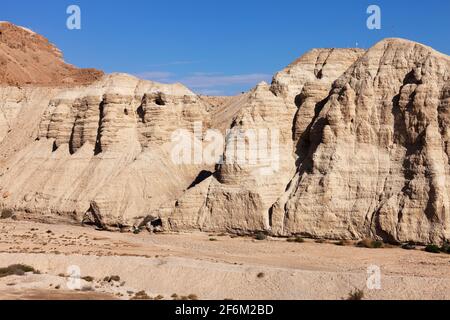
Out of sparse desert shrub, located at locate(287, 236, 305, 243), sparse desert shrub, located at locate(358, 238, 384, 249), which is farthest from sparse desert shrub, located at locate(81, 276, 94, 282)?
sparse desert shrub, located at locate(358, 238, 384, 249)

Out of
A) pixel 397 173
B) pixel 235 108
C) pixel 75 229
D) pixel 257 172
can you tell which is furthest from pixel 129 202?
pixel 235 108

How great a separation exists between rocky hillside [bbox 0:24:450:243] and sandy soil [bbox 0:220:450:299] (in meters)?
1.70

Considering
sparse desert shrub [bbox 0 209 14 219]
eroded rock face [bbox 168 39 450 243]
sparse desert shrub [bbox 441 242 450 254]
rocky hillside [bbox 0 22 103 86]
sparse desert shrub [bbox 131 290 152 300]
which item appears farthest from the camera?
rocky hillside [bbox 0 22 103 86]

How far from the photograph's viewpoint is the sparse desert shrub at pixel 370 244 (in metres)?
29.3

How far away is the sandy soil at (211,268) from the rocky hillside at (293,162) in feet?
5.56

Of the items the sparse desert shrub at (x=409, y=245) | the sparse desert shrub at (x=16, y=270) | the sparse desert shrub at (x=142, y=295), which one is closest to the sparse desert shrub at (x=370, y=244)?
the sparse desert shrub at (x=409, y=245)

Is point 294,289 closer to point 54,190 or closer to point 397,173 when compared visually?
point 397,173

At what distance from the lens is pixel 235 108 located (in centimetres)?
6581

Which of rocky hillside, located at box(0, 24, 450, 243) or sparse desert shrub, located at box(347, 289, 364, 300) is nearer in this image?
sparse desert shrub, located at box(347, 289, 364, 300)

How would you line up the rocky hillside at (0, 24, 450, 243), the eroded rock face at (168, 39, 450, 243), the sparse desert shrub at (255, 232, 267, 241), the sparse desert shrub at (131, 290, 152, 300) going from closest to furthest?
1. the sparse desert shrub at (131, 290, 152, 300)
2. the eroded rock face at (168, 39, 450, 243)
3. the rocky hillside at (0, 24, 450, 243)
4. the sparse desert shrub at (255, 232, 267, 241)

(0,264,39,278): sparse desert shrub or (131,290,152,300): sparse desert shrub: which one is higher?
(0,264,39,278): sparse desert shrub

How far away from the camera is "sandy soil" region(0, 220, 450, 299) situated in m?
21.0

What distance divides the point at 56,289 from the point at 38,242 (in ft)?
43.8

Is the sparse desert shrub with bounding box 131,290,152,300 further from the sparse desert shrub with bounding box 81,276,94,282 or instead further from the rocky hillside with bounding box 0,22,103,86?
the rocky hillside with bounding box 0,22,103,86
